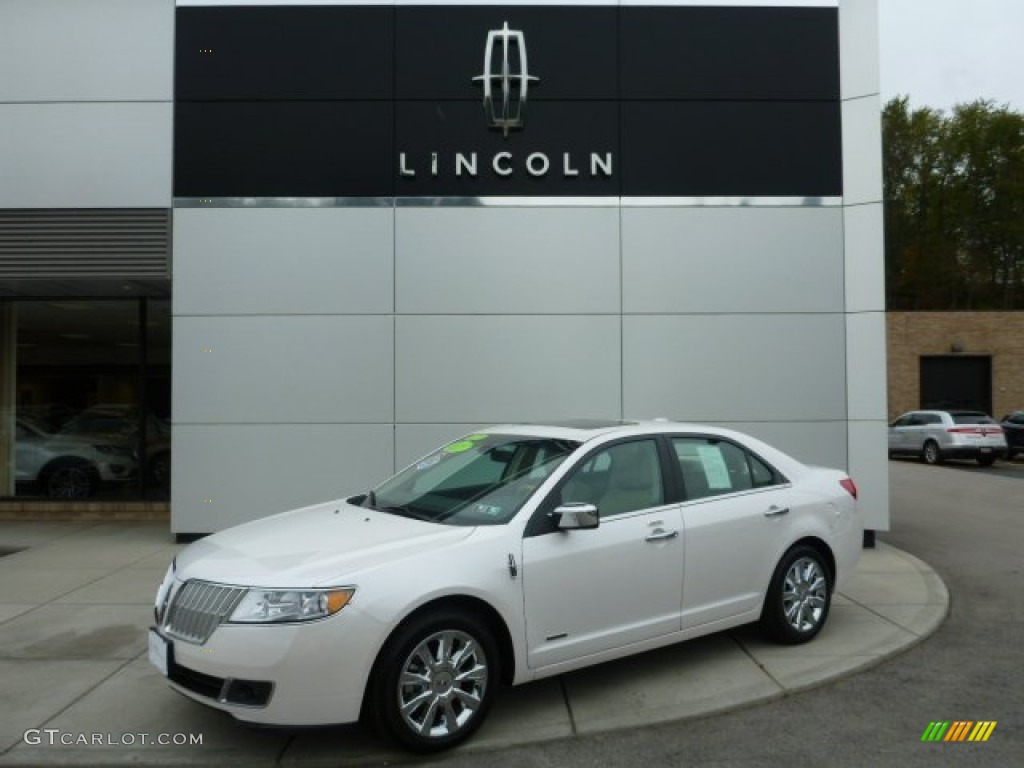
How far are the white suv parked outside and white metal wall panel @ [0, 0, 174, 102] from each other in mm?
19921

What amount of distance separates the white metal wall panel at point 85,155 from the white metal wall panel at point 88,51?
0.18 m

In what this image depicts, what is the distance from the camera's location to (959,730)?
13.6 feet

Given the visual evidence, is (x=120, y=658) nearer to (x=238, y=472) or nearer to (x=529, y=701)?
(x=529, y=701)

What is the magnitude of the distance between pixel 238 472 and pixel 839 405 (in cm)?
687

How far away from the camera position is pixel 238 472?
9242mm

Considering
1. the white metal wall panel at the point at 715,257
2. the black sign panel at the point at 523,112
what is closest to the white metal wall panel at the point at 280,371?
the black sign panel at the point at 523,112

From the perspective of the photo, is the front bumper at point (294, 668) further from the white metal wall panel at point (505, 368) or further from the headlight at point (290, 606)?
the white metal wall panel at point (505, 368)

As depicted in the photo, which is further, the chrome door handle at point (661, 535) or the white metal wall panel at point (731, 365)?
the white metal wall panel at point (731, 365)

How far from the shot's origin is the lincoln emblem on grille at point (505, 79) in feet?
29.8

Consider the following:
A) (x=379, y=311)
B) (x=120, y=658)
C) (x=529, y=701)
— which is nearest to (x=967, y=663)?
(x=529, y=701)

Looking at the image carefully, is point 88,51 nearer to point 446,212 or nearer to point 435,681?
point 446,212

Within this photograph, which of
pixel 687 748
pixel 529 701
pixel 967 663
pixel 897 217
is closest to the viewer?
pixel 687 748

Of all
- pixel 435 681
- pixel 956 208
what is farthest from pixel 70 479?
pixel 956 208

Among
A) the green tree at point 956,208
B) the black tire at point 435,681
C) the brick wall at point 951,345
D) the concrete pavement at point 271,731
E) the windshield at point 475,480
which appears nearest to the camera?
the black tire at point 435,681
